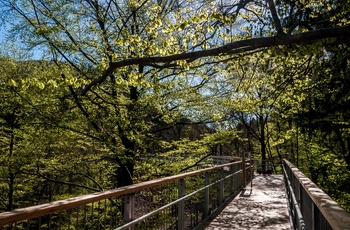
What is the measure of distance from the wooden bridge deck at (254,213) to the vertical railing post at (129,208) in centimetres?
321

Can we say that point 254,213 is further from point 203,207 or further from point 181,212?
point 181,212

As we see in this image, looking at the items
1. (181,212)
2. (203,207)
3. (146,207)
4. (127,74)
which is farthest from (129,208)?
(127,74)

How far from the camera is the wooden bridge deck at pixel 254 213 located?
21.4 ft

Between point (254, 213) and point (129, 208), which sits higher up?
point (129, 208)

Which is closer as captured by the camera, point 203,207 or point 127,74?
point 203,207

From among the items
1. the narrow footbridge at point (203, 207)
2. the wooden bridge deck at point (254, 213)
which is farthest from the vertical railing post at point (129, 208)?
the wooden bridge deck at point (254, 213)

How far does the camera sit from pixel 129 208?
3336 millimetres

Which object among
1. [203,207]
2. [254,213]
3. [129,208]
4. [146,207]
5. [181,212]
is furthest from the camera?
[254,213]

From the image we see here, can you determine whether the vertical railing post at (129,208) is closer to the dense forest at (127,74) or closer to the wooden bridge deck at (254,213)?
the wooden bridge deck at (254,213)

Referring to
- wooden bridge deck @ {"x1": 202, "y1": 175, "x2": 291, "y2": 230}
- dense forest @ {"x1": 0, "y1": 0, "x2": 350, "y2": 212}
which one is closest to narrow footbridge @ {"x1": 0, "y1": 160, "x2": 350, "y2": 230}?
wooden bridge deck @ {"x1": 202, "y1": 175, "x2": 291, "y2": 230}

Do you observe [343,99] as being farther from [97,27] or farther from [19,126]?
[19,126]

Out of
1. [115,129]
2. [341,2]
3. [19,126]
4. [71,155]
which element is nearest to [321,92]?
[341,2]

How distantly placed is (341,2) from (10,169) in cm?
965

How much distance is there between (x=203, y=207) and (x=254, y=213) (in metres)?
1.58
